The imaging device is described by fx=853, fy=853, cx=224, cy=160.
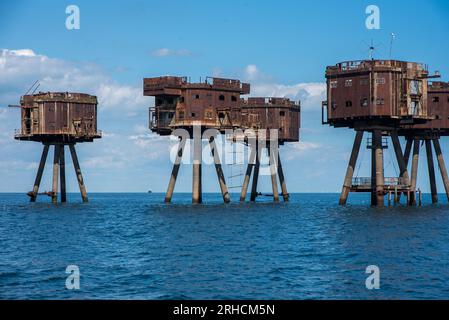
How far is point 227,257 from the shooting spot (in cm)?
4088

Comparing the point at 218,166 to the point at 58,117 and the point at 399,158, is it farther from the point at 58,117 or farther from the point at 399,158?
the point at 399,158

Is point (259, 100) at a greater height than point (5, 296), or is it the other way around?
point (259, 100)

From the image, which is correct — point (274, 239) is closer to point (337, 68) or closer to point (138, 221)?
point (138, 221)

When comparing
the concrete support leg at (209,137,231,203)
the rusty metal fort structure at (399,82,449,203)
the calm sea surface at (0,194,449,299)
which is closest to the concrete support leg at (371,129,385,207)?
the calm sea surface at (0,194,449,299)

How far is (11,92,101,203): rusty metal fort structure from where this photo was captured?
89.1 meters

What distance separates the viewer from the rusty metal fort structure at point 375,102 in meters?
72.4

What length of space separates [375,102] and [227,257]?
3515 centimetres

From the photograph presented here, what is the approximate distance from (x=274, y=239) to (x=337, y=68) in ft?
90.5

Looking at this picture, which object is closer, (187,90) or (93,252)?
(93,252)

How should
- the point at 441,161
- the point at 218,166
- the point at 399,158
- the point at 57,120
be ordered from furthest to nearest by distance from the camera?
the point at 441,161 < the point at 57,120 < the point at 218,166 < the point at 399,158

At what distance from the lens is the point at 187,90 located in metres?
80.9

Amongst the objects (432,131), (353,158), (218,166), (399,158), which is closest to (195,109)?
(218,166)

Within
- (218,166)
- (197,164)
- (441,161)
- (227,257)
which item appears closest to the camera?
(227,257)
